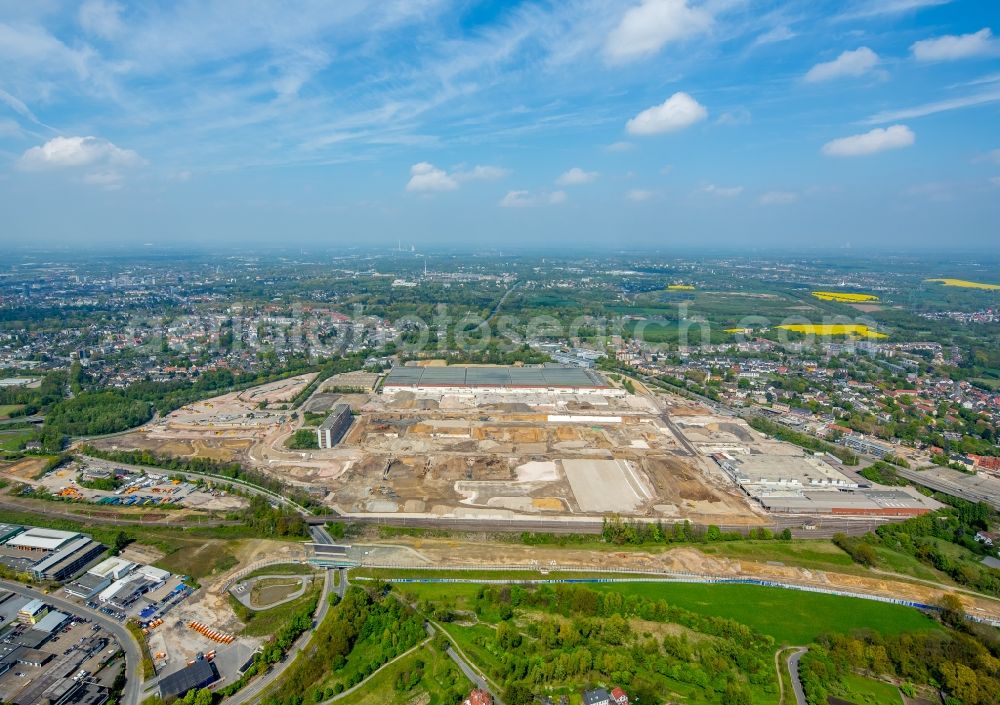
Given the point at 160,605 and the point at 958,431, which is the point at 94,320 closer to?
the point at 160,605

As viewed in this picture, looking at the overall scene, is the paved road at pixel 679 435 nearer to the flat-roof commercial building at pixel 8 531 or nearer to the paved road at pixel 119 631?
the paved road at pixel 119 631

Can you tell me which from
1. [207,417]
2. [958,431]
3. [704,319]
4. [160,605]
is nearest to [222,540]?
[160,605]

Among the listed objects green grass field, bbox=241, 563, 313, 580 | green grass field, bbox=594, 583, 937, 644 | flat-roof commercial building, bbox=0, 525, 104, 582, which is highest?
flat-roof commercial building, bbox=0, 525, 104, 582

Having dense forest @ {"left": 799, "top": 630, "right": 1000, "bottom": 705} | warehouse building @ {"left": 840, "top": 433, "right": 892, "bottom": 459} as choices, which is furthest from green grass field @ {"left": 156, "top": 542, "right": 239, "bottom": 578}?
warehouse building @ {"left": 840, "top": 433, "right": 892, "bottom": 459}

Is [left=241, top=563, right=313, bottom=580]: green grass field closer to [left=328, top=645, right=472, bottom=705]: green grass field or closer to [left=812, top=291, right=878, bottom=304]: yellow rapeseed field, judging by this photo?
[left=328, top=645, right=472, bottom=705]: green grass field

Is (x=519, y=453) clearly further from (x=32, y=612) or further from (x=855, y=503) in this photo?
(x=32, y=612)

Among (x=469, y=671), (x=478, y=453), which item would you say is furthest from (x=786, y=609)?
(x=478, y=453)
